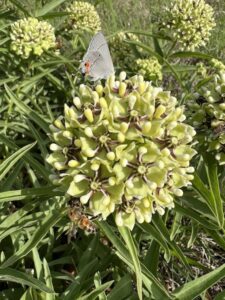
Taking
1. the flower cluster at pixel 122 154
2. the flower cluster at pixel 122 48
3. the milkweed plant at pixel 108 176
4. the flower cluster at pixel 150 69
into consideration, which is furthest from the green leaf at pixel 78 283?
the flower cluster at pixel 122 48

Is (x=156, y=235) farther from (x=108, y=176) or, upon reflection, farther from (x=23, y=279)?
(x=23, y=279)

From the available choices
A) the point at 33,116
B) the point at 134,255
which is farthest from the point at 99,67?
the point at 134,255

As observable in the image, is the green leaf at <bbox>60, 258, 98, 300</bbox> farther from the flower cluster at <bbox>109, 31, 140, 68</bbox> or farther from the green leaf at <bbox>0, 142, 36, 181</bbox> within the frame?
the flower cluster at <bbox>109, 31, 140, 68</bbox>

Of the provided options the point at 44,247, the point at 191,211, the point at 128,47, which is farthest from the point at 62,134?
the point at 128,47

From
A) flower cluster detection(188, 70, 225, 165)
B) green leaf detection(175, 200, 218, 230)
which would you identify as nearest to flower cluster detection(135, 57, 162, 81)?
flower cluster detection(188, 70, 225, 165)

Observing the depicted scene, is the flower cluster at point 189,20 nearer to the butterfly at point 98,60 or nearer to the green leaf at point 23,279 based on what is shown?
the butterfly at point 98,60

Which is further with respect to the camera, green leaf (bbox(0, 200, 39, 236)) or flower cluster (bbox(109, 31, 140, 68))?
flower cluster (bbox(109, 31, 140, 68))
